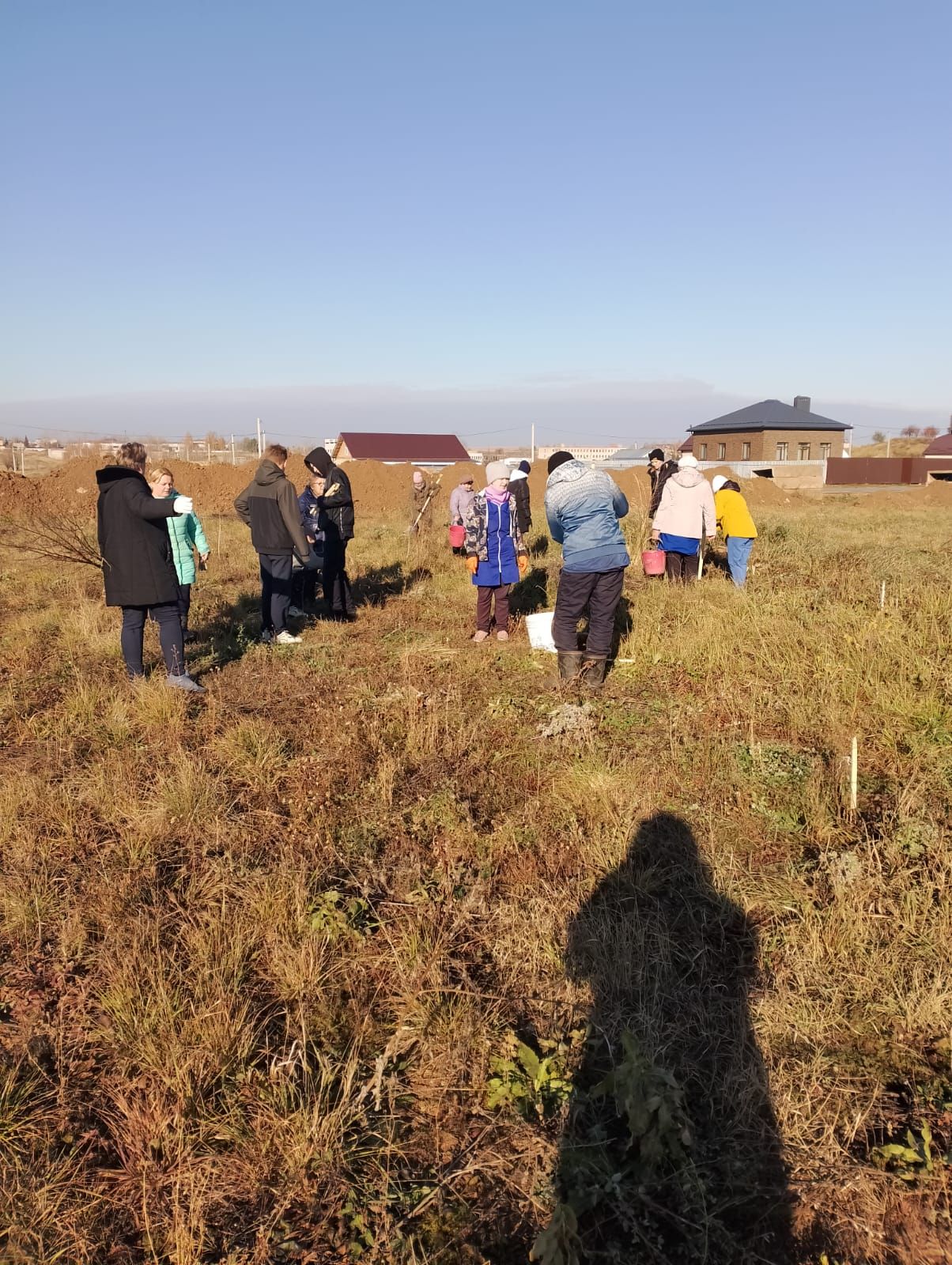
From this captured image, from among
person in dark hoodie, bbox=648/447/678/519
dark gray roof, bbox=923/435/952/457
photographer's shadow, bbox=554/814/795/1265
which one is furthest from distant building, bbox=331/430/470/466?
photographer's shadow, bbox=554/814/795/1265

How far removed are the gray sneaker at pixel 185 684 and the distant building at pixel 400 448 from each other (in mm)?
43653

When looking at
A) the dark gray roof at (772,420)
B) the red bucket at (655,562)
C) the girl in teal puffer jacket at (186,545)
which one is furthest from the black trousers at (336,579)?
the dark gray roof at (772,420)

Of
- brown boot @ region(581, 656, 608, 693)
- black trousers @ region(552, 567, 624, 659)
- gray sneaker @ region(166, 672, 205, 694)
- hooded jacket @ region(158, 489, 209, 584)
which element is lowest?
gray sneaker @ region(166, 672, 205, 694)

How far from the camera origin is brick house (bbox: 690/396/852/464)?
161ft

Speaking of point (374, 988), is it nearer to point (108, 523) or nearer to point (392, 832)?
point (392, 832)

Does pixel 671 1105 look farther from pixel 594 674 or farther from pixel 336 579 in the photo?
pixel 336 579

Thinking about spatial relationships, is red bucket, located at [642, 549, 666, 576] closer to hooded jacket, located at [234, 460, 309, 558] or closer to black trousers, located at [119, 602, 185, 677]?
hooded jacket, located at [234, 460, 309, 558]

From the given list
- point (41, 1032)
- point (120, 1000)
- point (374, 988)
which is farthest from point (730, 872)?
point (41, 1032)

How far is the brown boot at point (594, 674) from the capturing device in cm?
562

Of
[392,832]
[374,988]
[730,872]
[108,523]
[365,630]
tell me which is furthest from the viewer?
[365,630]

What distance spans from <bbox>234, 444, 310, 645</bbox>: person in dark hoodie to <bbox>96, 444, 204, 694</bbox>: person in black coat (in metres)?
1.41

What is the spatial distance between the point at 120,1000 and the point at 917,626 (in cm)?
543

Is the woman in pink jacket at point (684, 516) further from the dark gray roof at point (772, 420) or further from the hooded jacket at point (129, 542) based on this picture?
the dark gray roof at point (772, 420)

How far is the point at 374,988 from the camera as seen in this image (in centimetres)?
271
